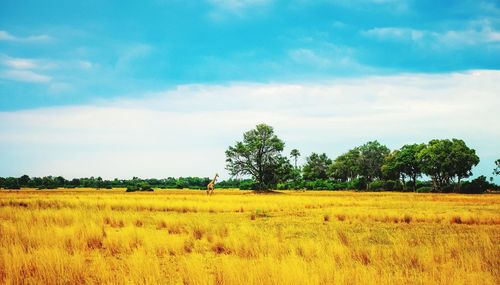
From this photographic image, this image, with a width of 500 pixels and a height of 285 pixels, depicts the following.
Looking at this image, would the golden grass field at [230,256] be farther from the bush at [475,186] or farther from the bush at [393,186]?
the bush at [393,186]

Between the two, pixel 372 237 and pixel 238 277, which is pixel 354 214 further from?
pixel 238 277

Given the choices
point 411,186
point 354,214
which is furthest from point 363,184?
point 354,214

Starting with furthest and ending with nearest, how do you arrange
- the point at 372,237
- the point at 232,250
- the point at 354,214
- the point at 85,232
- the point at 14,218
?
the point at 354,214 → the point at 14,218 → the point at 372,237 → the point at 85,232 → the point at 232,250

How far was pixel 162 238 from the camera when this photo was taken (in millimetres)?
10906

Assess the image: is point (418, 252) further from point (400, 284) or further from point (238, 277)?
point (238, 277)

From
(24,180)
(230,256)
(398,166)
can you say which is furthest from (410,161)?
(24,180)

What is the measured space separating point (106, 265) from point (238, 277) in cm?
319

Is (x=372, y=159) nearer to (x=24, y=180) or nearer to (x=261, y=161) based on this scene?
(x=261, y=161)

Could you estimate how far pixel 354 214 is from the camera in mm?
20188

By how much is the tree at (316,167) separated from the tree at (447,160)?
62.5 metres

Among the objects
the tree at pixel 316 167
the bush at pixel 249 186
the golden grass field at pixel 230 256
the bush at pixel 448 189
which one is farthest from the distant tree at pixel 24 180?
the golden grass field at pixel 230 256

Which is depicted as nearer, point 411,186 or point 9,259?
point 9,259

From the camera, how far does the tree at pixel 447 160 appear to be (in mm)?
79938

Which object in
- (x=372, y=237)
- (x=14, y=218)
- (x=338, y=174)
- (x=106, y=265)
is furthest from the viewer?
(x=338, y=174)
